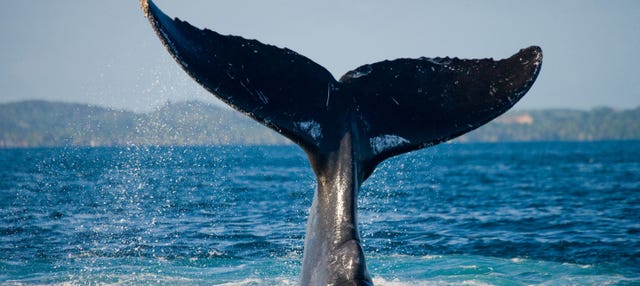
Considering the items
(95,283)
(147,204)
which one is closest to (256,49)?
(95,283)

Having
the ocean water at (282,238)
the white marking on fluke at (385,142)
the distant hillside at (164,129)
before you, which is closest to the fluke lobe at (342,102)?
the white marking on fluke at (385,142)

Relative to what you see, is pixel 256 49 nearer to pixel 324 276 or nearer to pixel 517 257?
pixel 324 276

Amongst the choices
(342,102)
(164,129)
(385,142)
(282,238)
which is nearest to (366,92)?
(342,102)

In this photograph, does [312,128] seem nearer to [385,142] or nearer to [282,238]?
[385,142]

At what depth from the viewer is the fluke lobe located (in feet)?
20.9

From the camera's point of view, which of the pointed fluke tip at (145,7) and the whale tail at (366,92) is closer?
the pointed fluke tip at (145,7)

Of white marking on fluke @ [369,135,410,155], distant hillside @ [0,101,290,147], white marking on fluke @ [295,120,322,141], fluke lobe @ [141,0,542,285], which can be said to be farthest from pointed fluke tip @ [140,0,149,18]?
distant hillside @ [0,101,290,147]

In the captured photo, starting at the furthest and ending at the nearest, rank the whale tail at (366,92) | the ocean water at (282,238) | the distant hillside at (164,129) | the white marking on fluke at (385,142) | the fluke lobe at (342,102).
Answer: the distant hillside at (164,129)
the ocean water at (282,238)
the white marking on fluke at (385,142)
the whale tail at (366,92)
the fluke lobe at (342,102)

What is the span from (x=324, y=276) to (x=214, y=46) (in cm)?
207

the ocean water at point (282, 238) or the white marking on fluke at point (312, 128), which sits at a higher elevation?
the white marking on fluke at point (312, 128)

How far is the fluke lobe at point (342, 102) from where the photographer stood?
6363mm

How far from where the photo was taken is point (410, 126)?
7.05 meters

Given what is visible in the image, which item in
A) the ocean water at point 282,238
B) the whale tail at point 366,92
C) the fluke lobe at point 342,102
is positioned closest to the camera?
the fluke lobe at point 342,102

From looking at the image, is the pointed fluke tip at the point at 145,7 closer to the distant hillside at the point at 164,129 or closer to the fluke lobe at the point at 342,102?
the fluke lobe at the point at 342,102
